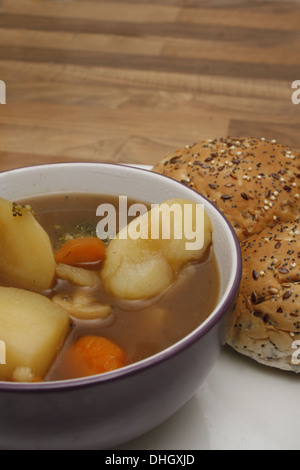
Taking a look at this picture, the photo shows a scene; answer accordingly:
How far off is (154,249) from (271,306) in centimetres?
27

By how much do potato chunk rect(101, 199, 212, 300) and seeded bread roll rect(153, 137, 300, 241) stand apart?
0.95 feet

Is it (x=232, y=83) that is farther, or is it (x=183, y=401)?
(x=232, y=83)

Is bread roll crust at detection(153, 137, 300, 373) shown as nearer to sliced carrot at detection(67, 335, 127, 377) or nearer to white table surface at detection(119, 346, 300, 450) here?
white table surface at detection(119, 346, 300, 450)

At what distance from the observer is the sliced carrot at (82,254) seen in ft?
3.80

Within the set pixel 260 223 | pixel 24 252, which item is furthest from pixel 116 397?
pixel 260 223

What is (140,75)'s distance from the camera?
255cm

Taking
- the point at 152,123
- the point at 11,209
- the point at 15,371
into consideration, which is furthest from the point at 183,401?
the point at 152,123

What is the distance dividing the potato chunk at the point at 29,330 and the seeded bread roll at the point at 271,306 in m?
0.38

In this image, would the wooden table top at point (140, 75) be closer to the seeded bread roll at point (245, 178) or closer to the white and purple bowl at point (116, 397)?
the seeded bread roll at point (245, 178)

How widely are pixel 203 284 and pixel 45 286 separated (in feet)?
0.92

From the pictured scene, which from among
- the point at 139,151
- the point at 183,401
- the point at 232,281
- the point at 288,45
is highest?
the point at 288,45

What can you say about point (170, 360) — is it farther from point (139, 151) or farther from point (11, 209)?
point (139, 151)

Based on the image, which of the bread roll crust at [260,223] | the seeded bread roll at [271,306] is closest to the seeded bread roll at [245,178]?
the bread roll crust at [260,223]

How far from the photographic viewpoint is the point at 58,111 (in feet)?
7.59
